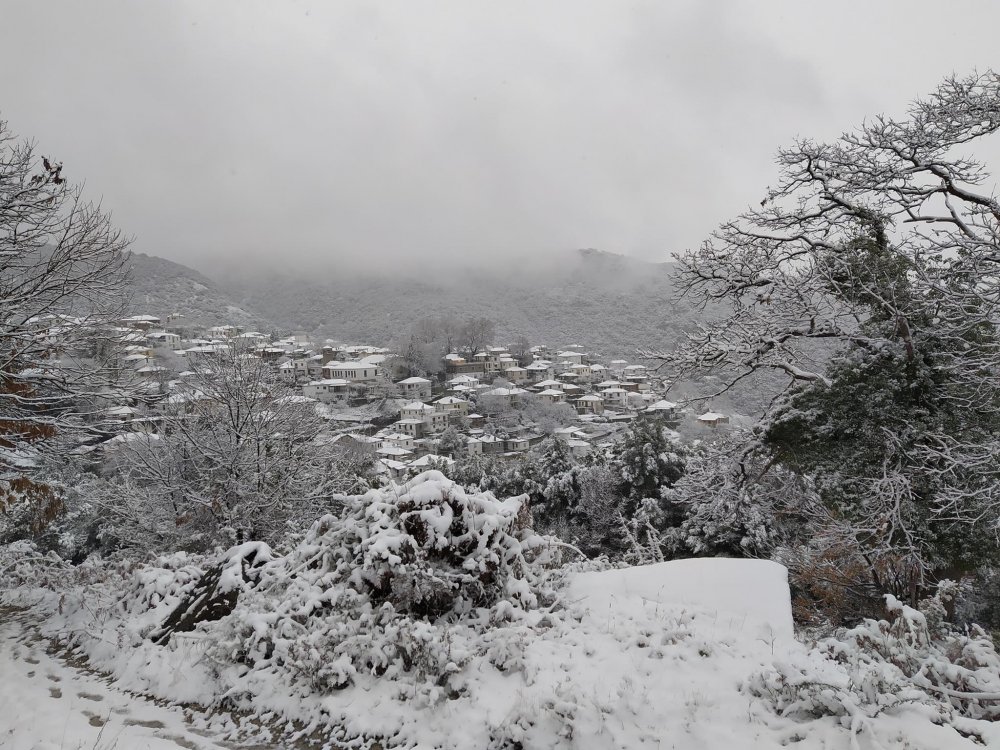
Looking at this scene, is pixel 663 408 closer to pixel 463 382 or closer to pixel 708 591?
pixel 463 382

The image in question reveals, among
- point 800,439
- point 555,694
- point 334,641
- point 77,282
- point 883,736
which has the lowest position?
point 334,641

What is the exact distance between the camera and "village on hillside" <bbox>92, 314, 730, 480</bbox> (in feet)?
152

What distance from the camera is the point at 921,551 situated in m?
6.63

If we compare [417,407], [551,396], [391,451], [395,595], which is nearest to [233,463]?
[395,595]

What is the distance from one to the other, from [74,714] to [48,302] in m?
4.66

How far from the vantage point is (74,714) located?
178 inches

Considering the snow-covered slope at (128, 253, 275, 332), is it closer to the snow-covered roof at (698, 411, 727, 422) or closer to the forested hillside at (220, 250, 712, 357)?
the forested hillside at (220, 250, 712, 357)

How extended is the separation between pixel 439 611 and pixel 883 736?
11.6ft

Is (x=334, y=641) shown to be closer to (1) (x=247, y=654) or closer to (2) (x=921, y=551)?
(1) (x=247, y=654)

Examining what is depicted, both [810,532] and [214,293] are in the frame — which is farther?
[214,293]

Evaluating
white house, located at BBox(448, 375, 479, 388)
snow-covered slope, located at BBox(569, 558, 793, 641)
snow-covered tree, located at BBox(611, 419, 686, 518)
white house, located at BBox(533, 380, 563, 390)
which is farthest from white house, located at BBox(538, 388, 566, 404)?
snow-covered slope, located at BBox(569, 558, 793, 641)

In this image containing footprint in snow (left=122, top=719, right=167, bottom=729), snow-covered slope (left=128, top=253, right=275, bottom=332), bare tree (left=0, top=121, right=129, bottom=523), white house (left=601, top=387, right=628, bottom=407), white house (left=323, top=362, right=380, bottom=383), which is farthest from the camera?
snow-covered slope (left=128, top=253, right=275, bottom=332)

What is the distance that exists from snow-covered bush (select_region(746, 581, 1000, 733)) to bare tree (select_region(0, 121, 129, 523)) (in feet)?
25.9

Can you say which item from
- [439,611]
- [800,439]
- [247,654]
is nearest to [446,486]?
[439,611]
